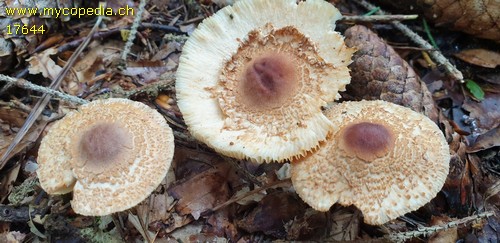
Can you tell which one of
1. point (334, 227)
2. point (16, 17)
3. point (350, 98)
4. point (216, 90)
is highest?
point (16, 17)

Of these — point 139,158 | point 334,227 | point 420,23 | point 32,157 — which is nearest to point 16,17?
point 32,157

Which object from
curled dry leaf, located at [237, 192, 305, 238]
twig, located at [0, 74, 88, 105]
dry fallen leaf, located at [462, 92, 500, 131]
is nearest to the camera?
curled dry leaf, located at [237, 192, 305, 238]

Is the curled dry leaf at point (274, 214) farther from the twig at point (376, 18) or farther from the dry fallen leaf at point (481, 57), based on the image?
the dry fallen leaf at point (481, 57)

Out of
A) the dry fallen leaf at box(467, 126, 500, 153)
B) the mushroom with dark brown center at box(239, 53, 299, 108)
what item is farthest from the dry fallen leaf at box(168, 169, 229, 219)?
the dry fallen leaf at box(467, 126, 500, 153)

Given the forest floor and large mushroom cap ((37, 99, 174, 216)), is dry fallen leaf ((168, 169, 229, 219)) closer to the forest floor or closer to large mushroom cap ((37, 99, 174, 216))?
the forest floor

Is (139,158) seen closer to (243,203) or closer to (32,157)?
(243,203)

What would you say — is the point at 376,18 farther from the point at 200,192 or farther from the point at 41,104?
the point at 41,104
